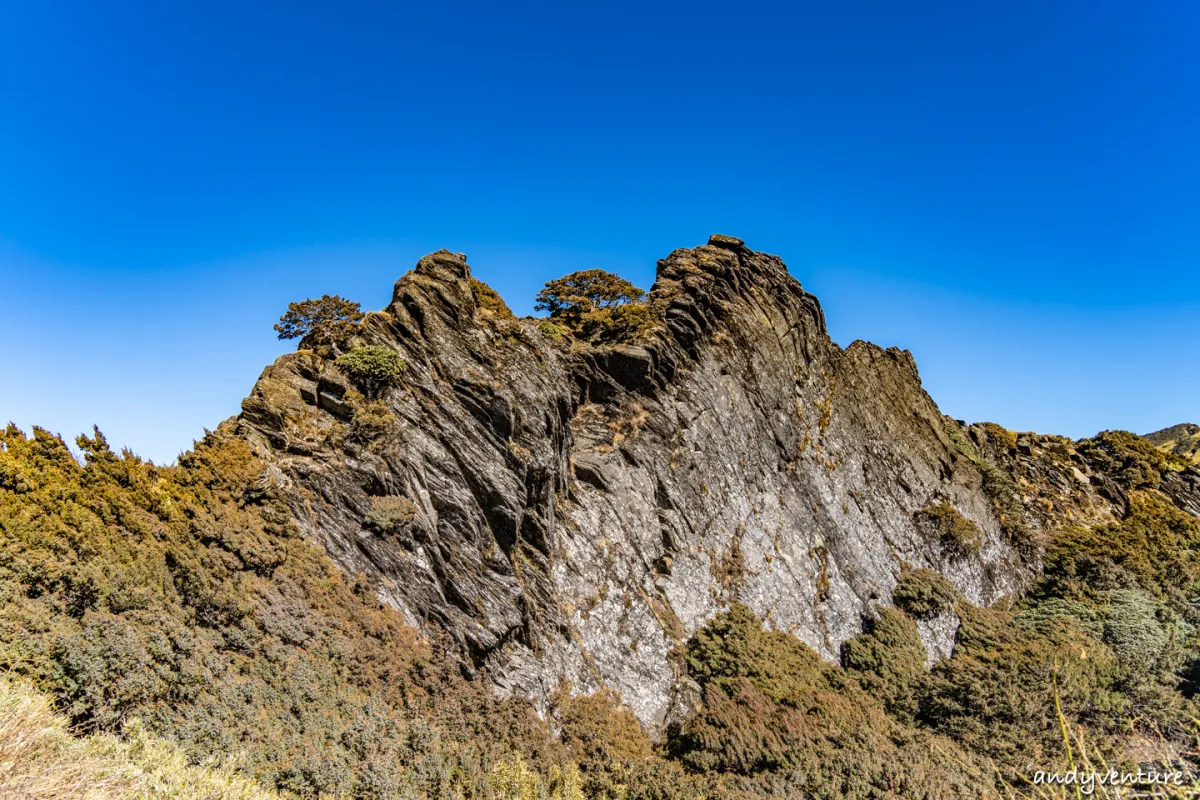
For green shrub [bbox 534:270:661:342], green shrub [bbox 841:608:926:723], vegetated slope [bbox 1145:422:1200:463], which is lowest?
green shrub [bbox 841:608:926:723]

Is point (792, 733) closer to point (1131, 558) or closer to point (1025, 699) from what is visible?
point (1025, 699)

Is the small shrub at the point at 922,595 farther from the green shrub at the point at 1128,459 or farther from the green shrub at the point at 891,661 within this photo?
the green shrub at the point at 1128,459

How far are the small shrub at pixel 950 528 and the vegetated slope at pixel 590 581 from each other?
0.66 feet

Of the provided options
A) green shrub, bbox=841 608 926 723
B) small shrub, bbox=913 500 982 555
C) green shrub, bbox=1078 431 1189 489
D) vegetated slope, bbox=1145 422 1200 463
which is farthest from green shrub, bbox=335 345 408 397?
vegetated slope, bbox=1145 422 1200 463

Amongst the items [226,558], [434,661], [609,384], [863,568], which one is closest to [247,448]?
[226,558]

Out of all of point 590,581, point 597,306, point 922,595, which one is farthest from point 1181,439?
point 590,581

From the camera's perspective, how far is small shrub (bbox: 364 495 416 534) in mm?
20312

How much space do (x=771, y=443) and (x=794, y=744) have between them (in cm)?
1662

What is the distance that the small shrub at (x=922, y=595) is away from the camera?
3525 centimetres

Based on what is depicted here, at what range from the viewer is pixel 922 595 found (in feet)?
117

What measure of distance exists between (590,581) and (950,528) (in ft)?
93.1

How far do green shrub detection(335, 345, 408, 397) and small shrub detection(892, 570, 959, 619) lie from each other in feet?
102

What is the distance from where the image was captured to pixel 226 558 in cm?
1691

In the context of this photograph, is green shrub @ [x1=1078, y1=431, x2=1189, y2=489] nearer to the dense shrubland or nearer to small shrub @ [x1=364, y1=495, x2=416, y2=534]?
the dense shrubland
